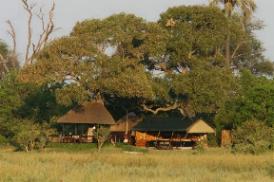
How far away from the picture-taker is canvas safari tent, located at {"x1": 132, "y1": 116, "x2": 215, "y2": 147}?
56.3 meters

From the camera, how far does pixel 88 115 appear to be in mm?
54281

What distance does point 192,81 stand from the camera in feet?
191

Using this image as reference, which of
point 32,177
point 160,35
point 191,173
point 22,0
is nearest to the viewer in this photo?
point 32,177

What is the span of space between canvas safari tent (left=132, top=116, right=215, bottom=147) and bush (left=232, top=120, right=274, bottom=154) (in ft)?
26.4

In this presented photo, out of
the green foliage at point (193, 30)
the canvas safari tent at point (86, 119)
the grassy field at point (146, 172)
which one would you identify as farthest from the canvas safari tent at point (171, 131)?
the grassy field at point (146, 172)

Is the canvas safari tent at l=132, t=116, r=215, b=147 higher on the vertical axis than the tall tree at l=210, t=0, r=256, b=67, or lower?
lower

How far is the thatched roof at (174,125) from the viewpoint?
185 feet

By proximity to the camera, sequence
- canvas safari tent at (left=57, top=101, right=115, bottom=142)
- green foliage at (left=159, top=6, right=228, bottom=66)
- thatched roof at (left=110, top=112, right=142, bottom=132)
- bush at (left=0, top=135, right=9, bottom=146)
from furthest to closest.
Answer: thatched roof at (left=110, top=112, right=142, bottom=132)
green foliage at (left=159, top=6, right=228, bottom=66)
canvas safari tent at (left=57, top=101, right=115, bottom=142)
bush at (left=0, top=135, right=9, bottom=146)

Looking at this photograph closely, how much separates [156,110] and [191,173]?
1537 inches

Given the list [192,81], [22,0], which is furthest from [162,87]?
[22,0]

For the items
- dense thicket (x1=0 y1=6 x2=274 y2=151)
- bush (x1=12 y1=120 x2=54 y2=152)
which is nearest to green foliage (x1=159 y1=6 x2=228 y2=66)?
dense thicket (x1=0 y1=6 x2=274 y2=151)

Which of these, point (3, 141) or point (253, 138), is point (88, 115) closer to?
point (3, 141)

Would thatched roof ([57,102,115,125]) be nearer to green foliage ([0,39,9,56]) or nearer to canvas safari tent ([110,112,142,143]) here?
canvas safari tent ([110,112,142,143])

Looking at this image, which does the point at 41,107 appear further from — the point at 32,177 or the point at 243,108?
the point at 32,177
